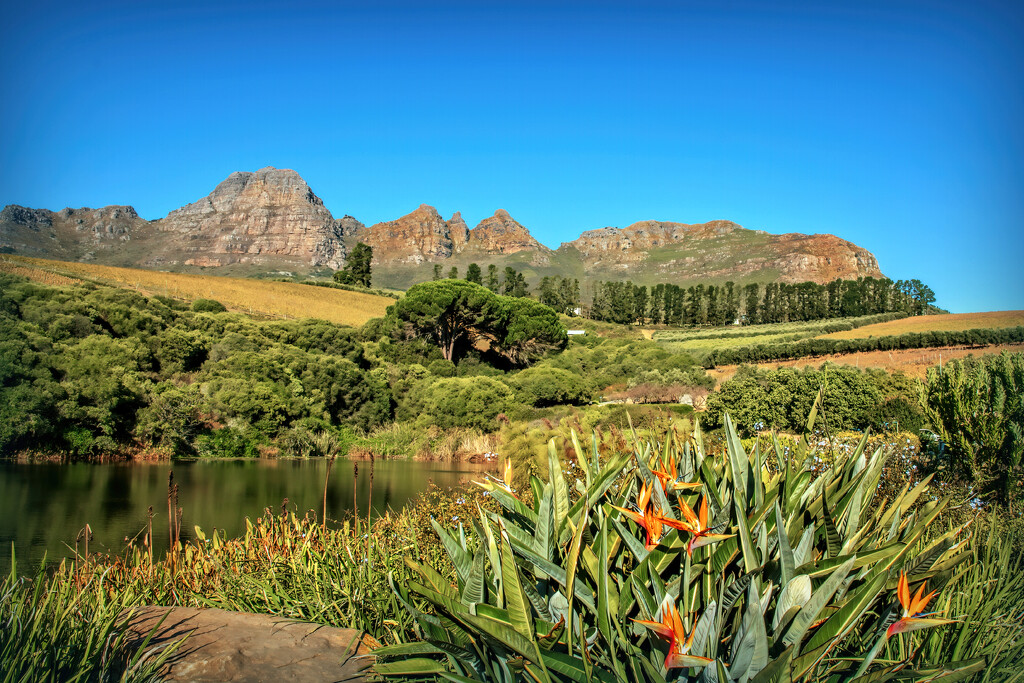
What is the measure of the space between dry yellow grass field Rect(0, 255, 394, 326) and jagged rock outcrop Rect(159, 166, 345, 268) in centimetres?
7114

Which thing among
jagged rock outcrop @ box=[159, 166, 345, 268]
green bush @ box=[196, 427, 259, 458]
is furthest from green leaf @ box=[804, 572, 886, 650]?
jagged rock outcrop @ box=[159, 166, 345, 268]

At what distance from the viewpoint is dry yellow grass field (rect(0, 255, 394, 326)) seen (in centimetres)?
2861

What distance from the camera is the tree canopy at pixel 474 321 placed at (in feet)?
99.2

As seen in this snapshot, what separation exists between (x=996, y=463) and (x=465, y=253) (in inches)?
6242

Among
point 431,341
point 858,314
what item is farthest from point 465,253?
point 431,341

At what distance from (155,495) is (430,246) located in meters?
151

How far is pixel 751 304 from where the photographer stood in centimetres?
7375

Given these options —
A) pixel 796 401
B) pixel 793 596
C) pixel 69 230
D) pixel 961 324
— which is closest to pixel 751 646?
pixel 793 596

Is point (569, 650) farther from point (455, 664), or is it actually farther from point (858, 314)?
point (858, 314)

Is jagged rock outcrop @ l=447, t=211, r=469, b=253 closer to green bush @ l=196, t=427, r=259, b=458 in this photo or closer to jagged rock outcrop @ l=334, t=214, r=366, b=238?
jagged rock outcrop @ l=334, t=214, r=366, b=238

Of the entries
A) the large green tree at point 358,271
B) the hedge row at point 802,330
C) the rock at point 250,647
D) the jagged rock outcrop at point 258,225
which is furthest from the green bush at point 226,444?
the jagged rock outcrop at point 258,225

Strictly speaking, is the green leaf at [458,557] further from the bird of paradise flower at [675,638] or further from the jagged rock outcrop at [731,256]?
the jagged rock outcrop at [731,256]

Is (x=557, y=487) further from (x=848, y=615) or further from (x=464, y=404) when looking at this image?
(x=464, y=404)

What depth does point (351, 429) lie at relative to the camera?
66.0ft
